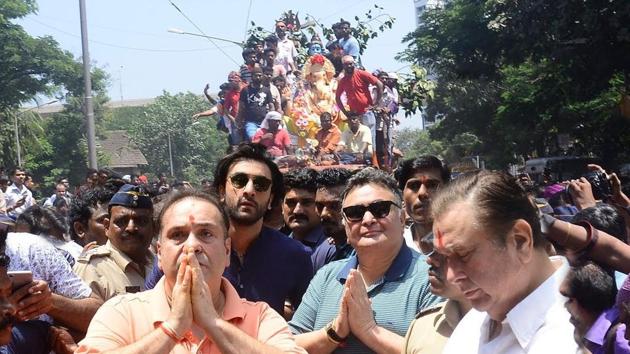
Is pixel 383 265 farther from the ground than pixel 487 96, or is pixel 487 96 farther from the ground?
pixel 383 265

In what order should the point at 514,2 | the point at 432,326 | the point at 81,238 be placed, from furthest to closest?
the point at 514,2
the point at 81,238
the point at 432,326

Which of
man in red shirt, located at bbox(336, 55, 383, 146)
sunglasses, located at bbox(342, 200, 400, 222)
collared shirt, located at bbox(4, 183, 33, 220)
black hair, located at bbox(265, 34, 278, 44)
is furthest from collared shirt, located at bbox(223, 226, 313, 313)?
black hair, located at bbox(265, 34, 278, 44)

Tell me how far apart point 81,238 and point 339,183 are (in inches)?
107

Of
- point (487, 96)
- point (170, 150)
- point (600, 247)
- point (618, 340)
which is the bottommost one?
point (170, 150)

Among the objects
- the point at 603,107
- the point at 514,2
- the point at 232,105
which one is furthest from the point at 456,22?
the point at 514,2

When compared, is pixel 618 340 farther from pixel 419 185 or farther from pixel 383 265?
pixel 419 185

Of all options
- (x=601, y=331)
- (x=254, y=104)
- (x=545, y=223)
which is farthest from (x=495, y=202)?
(x=254, y=104)

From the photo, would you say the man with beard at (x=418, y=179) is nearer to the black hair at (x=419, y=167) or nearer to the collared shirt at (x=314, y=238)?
the black hair at (x=419, y=167)

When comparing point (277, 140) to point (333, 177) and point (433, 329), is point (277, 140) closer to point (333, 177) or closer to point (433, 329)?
point (333, 177)

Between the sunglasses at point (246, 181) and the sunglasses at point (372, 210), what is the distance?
35.4 inches

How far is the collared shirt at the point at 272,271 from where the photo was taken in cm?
474

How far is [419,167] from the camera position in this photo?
217 inches

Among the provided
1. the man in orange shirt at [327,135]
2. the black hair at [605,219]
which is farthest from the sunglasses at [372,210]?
the man in orange shirt at [327,135]

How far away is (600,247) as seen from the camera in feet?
10.5
